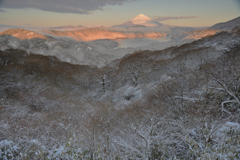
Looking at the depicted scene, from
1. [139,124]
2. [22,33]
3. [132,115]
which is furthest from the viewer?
[22,33]

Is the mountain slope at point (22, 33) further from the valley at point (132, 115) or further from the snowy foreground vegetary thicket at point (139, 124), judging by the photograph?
the snowy foreground vegetary thicket at point (139, 124)

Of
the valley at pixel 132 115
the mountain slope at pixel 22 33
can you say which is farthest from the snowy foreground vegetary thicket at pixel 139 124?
the mountain slope at pixel 22 33

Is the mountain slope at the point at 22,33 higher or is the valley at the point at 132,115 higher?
the mountain slope at the point at 22,33

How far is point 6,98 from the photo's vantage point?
19.1 meters

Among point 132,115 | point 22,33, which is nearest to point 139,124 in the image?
point 132,115

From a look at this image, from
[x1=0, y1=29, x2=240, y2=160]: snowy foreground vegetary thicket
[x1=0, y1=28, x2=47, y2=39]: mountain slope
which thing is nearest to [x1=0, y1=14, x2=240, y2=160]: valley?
[x1=0, y1=29, x2=240, y2=160]: snowy foreground vegetary thicket

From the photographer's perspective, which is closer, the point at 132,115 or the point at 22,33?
the point at 132,115

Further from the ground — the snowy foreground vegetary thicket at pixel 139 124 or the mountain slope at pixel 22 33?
the mountain slope at pixel 22 33

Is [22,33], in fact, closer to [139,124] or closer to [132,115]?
[132,115]

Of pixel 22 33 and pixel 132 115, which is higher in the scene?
pixel 22 33

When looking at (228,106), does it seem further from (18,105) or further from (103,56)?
(103,56)

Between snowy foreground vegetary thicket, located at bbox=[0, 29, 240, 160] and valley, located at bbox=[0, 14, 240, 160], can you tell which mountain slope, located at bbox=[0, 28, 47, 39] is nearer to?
valley, located at bbox=[0, 14, 240, 160]

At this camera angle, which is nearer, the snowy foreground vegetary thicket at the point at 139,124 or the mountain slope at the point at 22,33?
the snowy foreground vegetary thicket at the point at 139,124

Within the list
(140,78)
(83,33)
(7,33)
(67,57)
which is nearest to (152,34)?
(83,33)
